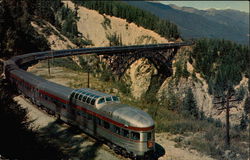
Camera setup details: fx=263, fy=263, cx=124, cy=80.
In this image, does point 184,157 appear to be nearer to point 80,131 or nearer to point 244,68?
point 80,131

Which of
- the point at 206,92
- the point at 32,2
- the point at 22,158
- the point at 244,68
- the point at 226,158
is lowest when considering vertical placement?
the point at 206,92

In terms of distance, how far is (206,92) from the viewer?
9106 cm

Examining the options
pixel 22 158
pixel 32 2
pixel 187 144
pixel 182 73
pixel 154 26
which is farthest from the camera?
pixel 154 26

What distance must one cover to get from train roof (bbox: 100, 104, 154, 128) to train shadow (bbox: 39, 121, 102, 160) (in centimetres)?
316

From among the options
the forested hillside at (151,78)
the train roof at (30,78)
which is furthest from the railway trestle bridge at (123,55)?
the train roof at (30,78)

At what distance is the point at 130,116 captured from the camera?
54.1 feet

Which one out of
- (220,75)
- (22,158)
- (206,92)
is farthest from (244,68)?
(22,158)

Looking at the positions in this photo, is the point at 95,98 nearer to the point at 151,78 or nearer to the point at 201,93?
the point at 151,78

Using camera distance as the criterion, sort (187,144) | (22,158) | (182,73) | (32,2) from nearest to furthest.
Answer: (22,158)
(187,144)
(182,73)
(32,2)

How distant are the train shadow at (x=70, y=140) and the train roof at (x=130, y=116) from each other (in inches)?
125

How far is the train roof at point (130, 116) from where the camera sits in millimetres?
A: 16109

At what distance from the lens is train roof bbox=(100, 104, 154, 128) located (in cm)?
1611

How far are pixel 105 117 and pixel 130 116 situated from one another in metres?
2.07

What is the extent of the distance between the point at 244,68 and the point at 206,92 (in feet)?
72.8
